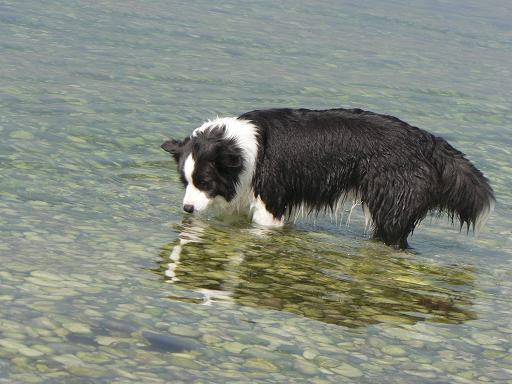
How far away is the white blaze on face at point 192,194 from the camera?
30.3 feet

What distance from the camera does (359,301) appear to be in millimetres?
7676

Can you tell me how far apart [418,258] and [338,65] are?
776 centimetres

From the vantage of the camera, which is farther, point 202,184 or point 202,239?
point 202,184

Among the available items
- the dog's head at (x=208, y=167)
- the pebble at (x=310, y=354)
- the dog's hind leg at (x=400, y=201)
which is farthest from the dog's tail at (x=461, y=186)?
the pebble at (x=310, y=354)

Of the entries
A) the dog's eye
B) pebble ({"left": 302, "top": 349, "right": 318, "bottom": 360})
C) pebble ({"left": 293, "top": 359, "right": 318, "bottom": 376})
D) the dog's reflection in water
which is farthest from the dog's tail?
pebble ({"left": 293, "top": 359, "right": 318, "bottom": 376})

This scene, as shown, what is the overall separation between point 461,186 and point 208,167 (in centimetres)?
211

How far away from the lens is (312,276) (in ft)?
26.9

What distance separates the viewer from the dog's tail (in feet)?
29.7

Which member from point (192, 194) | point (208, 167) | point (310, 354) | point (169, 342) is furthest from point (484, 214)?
→ point (169, 342)

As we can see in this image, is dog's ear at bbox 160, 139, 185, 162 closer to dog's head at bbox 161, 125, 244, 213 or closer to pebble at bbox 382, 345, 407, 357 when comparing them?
dog's head at bbox 161, 125, 244, 213

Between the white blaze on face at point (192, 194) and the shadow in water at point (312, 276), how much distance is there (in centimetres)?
20

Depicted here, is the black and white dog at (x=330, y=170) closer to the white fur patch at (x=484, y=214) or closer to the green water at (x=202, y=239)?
the white fur patch at (x=484, y=214)

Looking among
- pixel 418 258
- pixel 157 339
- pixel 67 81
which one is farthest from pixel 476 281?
pixel 67 81

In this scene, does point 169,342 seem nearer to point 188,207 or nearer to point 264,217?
point 188,207
